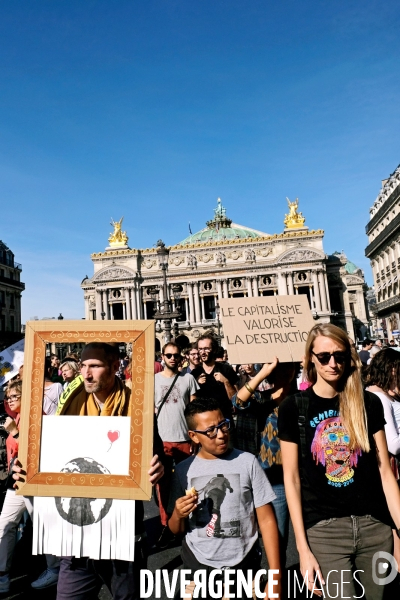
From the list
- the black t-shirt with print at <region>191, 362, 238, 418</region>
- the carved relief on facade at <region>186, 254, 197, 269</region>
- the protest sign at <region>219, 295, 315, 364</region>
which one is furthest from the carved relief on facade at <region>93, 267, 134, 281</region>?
the protest sign at <region>219, 295, 315, 364</region>

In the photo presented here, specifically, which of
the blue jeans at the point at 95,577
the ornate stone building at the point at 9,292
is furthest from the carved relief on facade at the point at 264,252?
the blue jeans at the point at 95,577

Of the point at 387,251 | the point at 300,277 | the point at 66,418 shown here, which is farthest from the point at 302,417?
the point at 300,277

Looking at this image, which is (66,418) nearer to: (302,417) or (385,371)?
(302,417)

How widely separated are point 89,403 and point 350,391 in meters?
1.52

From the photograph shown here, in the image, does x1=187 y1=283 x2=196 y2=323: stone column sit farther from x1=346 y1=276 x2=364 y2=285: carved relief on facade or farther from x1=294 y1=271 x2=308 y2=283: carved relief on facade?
x1=346 y1=276 x2=364 y2=285: carved relief on facade

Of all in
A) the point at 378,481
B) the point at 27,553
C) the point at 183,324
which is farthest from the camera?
the point at 183,324

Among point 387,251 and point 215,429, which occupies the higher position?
point 387,251

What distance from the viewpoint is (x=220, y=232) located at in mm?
70688

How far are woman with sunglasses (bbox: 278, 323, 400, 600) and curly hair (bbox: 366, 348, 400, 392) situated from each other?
1.21m

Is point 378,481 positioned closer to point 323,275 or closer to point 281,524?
point 281,524

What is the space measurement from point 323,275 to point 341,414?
55106mm

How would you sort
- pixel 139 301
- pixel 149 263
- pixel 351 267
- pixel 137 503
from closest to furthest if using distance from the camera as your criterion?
1. pixel 137 503
2. pixel 139 301
3. pixel 149 263
4. pixel 351 267

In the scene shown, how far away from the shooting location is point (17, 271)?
175 feet

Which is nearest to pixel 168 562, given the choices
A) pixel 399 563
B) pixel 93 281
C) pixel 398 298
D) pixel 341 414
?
pixel 399 563
